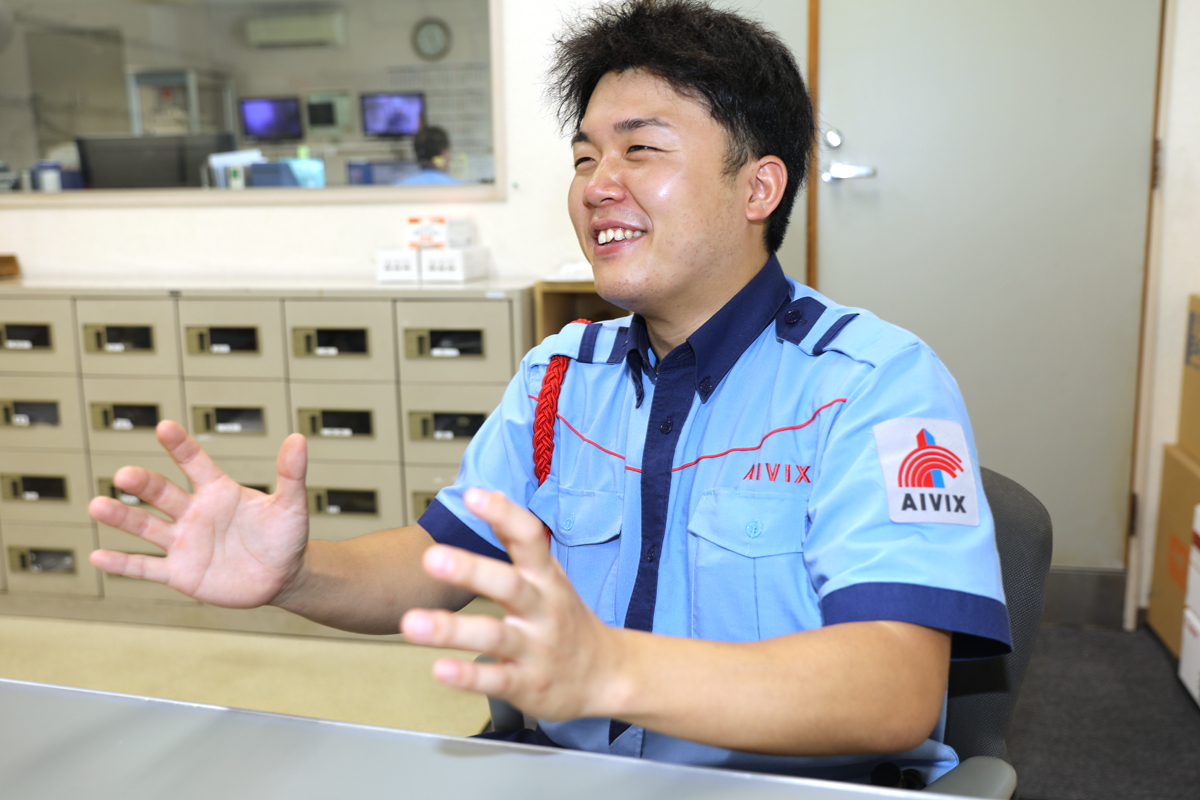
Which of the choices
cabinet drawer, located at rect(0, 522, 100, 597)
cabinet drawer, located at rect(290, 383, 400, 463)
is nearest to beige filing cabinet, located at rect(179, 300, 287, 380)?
cabinet drawer, located at rect(290, 383, 400, 463)

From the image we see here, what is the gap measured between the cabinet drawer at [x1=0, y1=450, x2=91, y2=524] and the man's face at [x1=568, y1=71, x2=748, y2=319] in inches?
93.9

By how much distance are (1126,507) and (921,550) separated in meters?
2.24

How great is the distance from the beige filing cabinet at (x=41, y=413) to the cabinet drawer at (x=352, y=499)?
786mm

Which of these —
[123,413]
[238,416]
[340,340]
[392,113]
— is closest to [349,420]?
[340,340]

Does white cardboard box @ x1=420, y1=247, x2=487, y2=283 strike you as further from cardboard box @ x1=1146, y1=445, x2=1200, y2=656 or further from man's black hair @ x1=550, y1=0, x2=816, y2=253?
cardboard box @ x1=1146, y1=445, x2=1200, y2=656

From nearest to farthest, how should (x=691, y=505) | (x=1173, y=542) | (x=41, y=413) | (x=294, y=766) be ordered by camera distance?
(x=294, y=766) → (x=691, y=505) → (x=1173, y=542) → (x=41, y=413)

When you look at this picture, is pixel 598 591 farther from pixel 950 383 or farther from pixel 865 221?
pixel 865 221

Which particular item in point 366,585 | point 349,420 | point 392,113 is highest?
point 392,113

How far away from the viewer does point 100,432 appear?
2818 mm

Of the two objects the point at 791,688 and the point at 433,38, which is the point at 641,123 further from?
the point at 433,38

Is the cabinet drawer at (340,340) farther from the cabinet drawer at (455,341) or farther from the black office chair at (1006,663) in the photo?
the black office chair at (1006,663)

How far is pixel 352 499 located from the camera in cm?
273

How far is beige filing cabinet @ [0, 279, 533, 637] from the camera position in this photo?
262cm

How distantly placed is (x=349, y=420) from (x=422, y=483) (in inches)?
11.4
